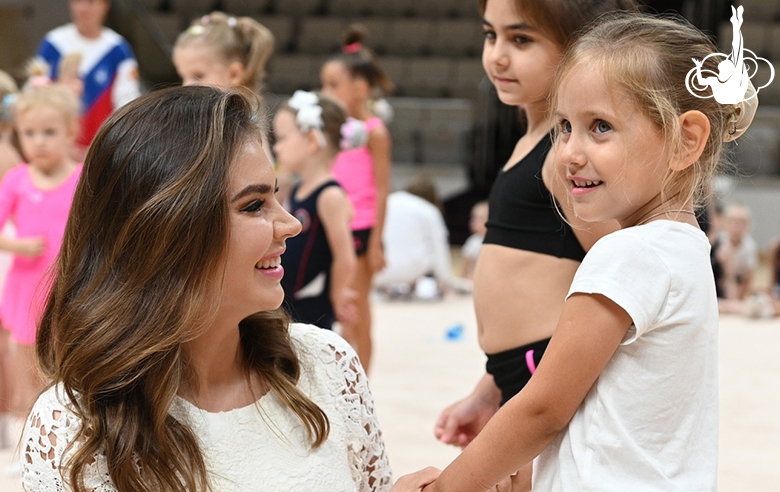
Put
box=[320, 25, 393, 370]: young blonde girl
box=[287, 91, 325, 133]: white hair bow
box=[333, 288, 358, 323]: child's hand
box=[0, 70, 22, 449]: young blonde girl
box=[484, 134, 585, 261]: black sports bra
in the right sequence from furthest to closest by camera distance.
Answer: box=[320, 25, 393, 370]: young blonde girl → box=[0, 70, 22, 449]: young blonde girl → box=[287, 91, 325, 133]: white hair bow → box=[333, 288, 358, 323]: child's hand → box=[484, 134, 585, 261]: black sports bra

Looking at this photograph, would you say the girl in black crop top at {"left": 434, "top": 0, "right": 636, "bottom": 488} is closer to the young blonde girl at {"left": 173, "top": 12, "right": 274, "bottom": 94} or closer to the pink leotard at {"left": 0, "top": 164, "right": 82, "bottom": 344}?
the young blonde girl at {"left": 173, "top": 12, "right": 274, "bottom": 94}

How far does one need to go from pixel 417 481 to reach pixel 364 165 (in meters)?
3.17

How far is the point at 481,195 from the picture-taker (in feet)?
31.5

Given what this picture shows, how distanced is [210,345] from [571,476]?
1.85ft

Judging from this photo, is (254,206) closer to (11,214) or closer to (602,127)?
(602,127)

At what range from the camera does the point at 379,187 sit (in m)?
4.41

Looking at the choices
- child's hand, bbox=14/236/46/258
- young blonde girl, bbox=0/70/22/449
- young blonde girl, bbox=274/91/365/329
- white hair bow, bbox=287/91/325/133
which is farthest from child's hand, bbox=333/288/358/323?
young blonde girl, bbox=0/70/22/449

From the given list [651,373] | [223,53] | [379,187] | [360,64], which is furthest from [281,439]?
[360,64]

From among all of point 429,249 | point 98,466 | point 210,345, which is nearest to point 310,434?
point 210,345

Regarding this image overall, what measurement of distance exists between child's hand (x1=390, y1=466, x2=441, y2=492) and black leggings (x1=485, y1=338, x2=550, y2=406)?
0.91 ft

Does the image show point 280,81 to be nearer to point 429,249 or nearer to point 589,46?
point 429,249

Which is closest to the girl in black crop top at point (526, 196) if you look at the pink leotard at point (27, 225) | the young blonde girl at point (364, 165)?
the pink leotard at point (27, 225)

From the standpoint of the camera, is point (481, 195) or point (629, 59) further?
point (481, 195)

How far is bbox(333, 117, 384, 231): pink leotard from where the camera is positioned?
4.40 m
